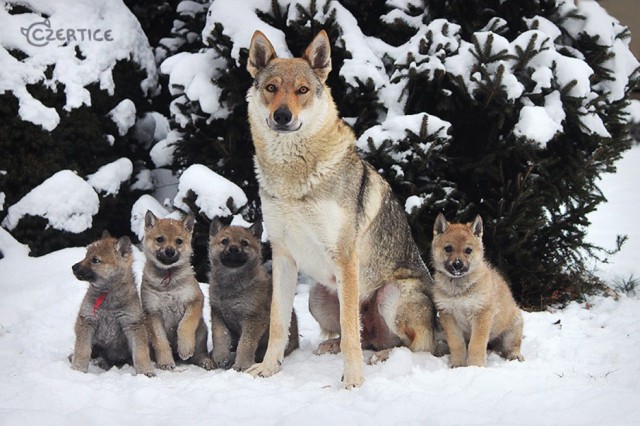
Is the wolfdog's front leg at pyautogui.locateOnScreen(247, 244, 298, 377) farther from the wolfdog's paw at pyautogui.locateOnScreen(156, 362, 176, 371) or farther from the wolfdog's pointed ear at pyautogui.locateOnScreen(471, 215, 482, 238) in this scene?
the wolfdog's pointed ear at pyautogui.locateOnScreen(471, 215, 482, 238)

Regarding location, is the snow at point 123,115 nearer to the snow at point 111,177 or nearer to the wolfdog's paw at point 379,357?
the snow at point 111,177

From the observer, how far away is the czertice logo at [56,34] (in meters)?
7.46

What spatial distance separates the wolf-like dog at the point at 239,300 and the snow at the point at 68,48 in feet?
10.4

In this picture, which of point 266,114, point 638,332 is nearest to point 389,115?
point 266,114

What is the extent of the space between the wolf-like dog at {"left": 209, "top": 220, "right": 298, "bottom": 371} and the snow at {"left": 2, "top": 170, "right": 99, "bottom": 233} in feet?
7.95

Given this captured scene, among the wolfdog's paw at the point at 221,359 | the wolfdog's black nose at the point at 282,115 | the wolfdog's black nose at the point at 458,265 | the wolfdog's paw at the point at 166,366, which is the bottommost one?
the wolfdog's paw at the point at 166,366

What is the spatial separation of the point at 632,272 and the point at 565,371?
3878 millimetres

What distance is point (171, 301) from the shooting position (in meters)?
4.89

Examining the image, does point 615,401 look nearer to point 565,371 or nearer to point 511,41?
point 565,371

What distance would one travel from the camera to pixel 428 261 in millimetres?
6980

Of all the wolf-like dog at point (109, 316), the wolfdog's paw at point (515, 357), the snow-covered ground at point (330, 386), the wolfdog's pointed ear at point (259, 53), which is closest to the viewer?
the snow-covered ground at point (330, 386)

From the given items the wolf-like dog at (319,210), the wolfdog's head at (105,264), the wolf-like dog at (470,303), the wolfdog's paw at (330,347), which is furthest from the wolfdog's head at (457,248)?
the wolfdog's head at (105,264)

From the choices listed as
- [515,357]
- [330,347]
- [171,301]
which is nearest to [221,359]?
[171,301]

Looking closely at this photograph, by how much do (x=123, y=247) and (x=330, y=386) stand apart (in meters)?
1.92
